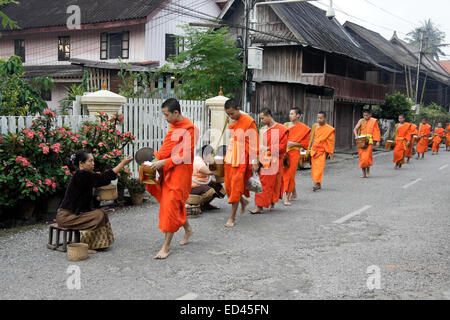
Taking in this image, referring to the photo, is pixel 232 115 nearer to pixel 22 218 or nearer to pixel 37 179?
pixel 37 179

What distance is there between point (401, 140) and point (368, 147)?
137 inches

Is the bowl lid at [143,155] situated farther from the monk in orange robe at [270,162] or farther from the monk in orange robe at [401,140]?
the monk in orange robe at [401,140]

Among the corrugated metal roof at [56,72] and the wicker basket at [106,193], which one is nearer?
the wicker basket at [106,193]

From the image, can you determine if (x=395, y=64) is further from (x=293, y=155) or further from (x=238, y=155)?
(x=238, y=155)

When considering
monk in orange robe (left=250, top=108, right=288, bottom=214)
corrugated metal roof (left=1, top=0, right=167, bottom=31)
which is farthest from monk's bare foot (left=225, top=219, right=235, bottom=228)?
corrugated metal roof (left=1, top=0, right=167, bottom=31)

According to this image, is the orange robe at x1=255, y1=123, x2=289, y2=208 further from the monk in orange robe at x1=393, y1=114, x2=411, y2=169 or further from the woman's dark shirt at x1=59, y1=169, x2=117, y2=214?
the monk in orange robe at x1=393, y1=114, x2=411, y2=169

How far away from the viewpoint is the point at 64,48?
24734 millimetres

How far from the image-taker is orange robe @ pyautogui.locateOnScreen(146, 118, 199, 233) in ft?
17.7

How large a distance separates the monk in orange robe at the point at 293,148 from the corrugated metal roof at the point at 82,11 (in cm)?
1244

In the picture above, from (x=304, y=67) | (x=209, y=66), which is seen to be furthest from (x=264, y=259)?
(x=304, y=67)

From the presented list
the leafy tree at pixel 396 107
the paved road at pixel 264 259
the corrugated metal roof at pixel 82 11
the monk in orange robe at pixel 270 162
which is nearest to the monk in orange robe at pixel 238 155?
the paved road at pixel 264 259

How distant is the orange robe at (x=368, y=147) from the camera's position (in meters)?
13.0
